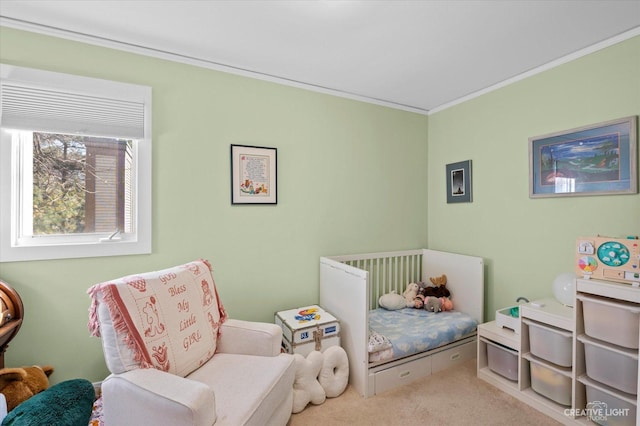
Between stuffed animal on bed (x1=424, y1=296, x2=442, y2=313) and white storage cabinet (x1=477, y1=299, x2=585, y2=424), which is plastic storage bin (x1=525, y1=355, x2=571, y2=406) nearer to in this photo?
white storage cabinet (x1=477, y1=299, x2=585, y2=424)

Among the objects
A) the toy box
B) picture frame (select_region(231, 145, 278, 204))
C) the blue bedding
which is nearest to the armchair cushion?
the toy box

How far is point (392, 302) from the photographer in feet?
9.30

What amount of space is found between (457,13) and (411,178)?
1.76 m

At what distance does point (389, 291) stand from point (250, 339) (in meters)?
1.70

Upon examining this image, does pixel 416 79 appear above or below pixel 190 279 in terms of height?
above

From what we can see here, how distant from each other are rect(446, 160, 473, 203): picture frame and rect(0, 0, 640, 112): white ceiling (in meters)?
0.83

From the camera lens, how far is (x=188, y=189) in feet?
7.38

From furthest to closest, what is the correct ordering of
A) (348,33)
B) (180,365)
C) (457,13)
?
(348,33) < (457,13) < (180,365)

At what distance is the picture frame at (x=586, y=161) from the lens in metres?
1.91

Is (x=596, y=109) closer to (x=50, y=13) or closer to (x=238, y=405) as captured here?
(x=238, y=405)

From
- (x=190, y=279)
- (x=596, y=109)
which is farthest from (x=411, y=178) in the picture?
(x=190, y=279)

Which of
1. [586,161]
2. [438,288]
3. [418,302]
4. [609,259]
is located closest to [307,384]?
[418,302]

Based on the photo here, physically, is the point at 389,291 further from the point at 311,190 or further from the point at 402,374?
the point at 311,190

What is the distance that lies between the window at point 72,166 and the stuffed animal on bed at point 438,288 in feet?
8.12
